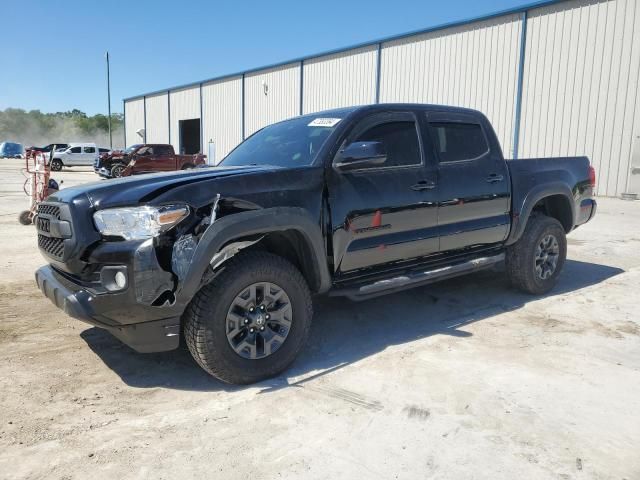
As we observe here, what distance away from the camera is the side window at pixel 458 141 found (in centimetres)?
467

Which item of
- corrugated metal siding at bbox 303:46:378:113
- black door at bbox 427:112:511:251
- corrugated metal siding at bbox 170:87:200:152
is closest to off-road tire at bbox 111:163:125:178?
corrugated metal siding at bbox 303:46:378:113

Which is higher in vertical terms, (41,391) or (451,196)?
(451,196)

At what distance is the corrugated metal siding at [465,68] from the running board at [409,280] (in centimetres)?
1458

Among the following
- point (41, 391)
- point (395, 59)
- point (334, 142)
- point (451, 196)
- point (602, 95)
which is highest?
point (395, 59)

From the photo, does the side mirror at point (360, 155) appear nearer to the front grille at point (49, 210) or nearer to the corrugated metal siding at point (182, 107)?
the front grille at point (49, 210)

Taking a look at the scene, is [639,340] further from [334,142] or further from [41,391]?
[41,391]

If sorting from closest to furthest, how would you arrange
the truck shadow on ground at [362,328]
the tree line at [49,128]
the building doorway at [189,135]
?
the truck shadow on ground at [362,328], the building doorway at [189,135], the tree line at [49,128]

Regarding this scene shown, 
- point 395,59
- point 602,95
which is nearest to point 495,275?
point 602,95

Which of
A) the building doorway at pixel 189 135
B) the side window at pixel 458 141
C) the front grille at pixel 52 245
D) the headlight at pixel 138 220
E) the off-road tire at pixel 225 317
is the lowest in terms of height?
the off-road tire at pixel 225 317

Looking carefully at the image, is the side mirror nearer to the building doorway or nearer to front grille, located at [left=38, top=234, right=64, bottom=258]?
front grille, located at [left=38, top=234, right=64, bottom=258]

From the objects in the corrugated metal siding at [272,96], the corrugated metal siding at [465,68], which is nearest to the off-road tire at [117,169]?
the corrugated metal siding at [272,96]

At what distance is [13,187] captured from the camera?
19.7 m

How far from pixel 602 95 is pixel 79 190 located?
16496 millimetres

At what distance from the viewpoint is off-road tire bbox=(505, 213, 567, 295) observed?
17.6ft
